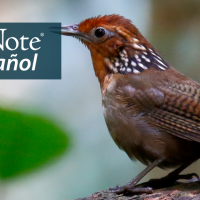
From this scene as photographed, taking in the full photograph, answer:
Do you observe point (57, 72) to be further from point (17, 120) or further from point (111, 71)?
point (111, 71)

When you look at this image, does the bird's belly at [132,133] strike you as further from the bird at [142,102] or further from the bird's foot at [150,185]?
the bird's foot at [150,185]

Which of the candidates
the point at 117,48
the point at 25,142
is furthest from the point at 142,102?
the point at 25,142

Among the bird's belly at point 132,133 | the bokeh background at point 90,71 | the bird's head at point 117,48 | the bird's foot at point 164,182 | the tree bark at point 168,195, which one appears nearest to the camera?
the tree bark at point 168,195

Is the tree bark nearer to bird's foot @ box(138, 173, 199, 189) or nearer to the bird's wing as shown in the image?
bird's foot @ box(138, 173, 199, 189)

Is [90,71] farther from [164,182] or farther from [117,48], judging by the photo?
[164,182]

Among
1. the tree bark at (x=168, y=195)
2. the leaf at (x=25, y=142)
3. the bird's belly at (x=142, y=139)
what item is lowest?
the tree bark at (x=168, y=195)

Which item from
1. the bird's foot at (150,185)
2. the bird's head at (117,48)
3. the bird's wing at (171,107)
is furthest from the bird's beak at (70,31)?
the bird's foot at (150,185)

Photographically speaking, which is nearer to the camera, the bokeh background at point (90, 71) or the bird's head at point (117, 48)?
the bird's head at point (117, 48)
